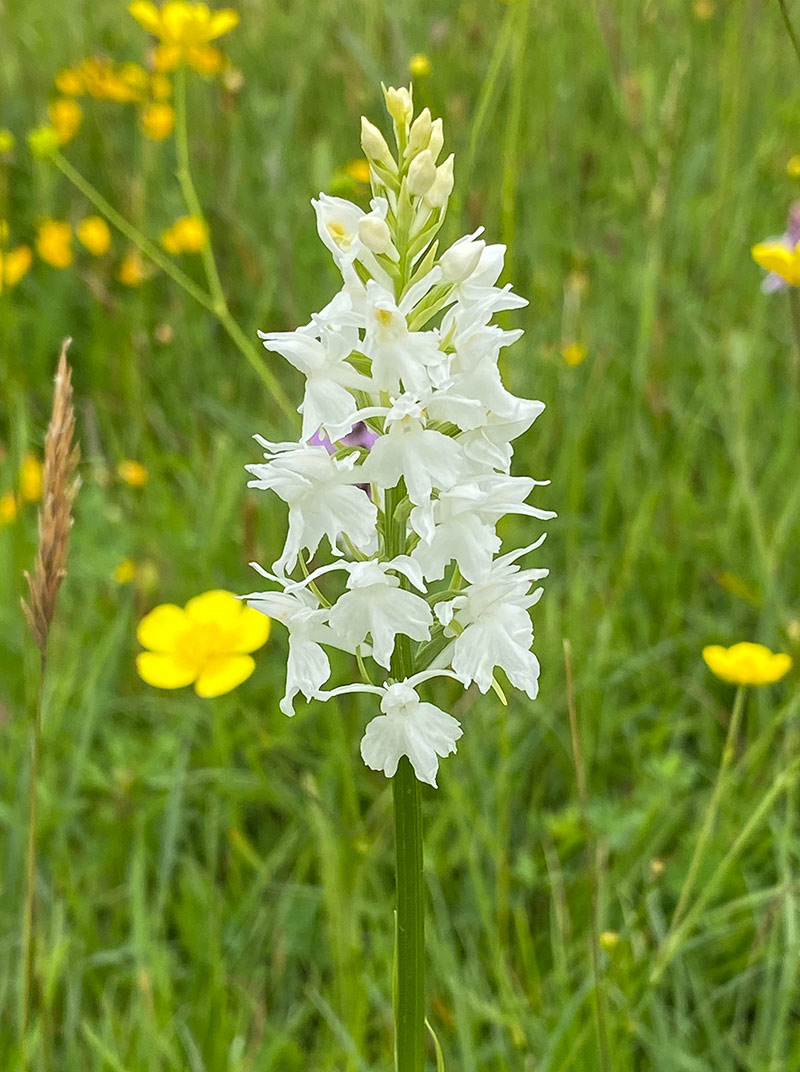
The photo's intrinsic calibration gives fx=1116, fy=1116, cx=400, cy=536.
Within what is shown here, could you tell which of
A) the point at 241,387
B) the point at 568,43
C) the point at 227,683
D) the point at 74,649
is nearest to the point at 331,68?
the point at 568,43

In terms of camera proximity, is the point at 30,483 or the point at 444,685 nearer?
the point at 444,685

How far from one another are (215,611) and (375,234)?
32.7 inches

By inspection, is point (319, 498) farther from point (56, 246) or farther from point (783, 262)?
point (56, 246)

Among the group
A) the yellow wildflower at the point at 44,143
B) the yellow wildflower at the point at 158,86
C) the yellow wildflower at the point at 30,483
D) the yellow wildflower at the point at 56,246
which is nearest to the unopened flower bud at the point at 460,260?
the yellow wildflower at the point at 44,143

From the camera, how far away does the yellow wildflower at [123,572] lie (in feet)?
6.08

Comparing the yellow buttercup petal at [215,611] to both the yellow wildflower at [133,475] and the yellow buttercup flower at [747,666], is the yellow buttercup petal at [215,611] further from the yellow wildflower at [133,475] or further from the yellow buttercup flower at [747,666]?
the yellow wildflower at [133,475]

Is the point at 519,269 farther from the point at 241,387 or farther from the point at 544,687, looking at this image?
the point at 544,687

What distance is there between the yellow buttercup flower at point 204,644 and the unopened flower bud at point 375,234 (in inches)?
27.7

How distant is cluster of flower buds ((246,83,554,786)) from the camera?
0.66m

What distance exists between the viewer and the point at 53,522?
2.63 feet

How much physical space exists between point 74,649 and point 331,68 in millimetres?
2437

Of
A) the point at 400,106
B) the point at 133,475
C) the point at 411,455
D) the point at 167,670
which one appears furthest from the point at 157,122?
the point at 411,455

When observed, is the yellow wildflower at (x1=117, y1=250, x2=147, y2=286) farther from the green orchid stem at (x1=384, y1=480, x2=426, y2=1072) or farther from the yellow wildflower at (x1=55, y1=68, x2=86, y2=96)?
the green orchid stem at (x1=384, y1=480, x2=426, y2=1072)

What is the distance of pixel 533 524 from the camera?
6.78 ft
